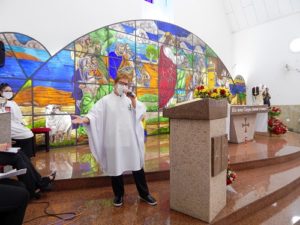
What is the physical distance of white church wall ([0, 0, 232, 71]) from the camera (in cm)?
467

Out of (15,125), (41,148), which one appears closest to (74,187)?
(15,125)

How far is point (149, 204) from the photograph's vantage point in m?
2.49

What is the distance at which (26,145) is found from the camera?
392 cm

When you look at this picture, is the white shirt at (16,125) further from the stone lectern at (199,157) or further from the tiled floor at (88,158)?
the stone lectern at (199,157)

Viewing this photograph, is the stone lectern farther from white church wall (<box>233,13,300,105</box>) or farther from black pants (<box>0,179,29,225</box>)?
white church wall (<box>233,13,300,105</box>)

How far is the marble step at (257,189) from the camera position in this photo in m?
2.35

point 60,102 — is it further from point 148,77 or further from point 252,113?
point 252,113

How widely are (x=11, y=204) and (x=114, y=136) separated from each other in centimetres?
108

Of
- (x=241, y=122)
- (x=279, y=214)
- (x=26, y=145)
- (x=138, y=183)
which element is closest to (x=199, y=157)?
(x=138, y=183)

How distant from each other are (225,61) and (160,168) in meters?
7.55

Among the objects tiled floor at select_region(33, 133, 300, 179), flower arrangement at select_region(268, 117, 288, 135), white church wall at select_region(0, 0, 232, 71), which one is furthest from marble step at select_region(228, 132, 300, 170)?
white church wall at select_region(0, 0, 232, 71)

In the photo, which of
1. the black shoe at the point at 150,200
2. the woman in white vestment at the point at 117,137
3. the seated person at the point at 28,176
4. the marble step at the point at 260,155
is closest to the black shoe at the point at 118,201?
the woman in white vestment at the point at 117,137

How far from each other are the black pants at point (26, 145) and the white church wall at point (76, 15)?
6.98ft

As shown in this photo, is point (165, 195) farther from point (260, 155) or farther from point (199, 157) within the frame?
point (260, 155)
